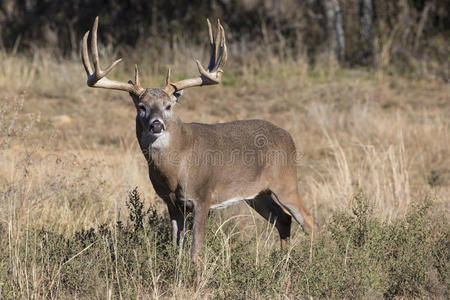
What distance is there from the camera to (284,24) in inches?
743

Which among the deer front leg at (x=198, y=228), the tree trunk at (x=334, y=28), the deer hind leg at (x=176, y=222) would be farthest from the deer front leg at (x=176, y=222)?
the tree trunk at (x=334, y=28)

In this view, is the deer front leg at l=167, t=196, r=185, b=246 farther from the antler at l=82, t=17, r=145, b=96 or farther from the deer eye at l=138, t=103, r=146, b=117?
the antler at l=82, t=17, r=145, b=96

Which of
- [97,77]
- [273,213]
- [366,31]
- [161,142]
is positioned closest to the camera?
[97,77]

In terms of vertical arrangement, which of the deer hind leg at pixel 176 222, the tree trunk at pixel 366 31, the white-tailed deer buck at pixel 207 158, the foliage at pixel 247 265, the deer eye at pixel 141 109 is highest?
the tree trunk at pixel 366 31

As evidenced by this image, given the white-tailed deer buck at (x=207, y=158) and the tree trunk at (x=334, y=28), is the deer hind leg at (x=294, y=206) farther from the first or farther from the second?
the tree trunk at (x=334, y=28)

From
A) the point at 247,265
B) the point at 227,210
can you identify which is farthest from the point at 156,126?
the point at 227,210

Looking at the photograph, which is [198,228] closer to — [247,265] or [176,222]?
[176,222]

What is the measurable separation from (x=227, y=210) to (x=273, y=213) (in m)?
0.70

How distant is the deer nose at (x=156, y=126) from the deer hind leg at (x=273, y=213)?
5.54 ft

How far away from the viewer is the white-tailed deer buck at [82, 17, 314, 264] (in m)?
6.23

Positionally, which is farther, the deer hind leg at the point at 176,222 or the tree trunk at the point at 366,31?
the tree trunk at the point at 366,31

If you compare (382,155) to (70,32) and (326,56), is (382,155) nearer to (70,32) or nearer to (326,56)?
(326,56)

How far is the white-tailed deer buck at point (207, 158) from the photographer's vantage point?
6.23 meters

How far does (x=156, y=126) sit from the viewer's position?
592 centimetres
